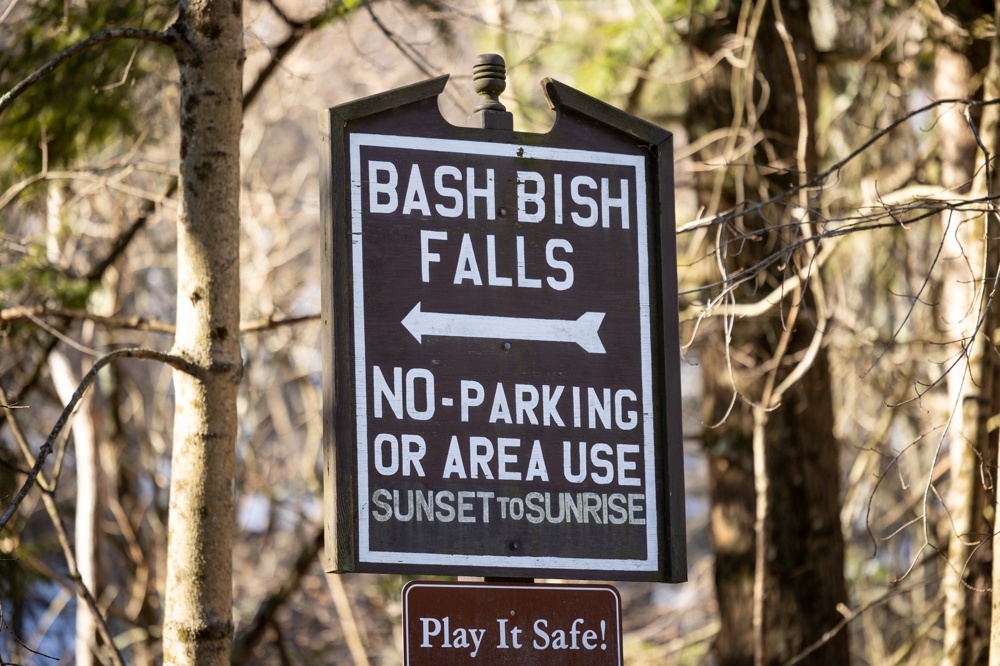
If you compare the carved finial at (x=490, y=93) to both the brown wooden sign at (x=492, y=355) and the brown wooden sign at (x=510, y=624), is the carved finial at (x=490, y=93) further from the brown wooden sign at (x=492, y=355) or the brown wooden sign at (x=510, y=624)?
the brown wooden sign at (x=510, y=624)

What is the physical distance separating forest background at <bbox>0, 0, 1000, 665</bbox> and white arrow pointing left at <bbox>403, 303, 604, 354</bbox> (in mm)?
531

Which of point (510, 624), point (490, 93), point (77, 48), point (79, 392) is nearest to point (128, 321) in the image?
point (77, 48)

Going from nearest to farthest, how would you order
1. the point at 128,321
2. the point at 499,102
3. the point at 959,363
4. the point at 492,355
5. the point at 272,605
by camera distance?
the point at 492,355
the point at 499,102
the point at 128,321
the point at 959,363
the point at 272,605

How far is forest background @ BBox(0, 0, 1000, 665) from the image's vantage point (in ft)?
12.4

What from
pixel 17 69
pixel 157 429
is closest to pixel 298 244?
pixel 157 429

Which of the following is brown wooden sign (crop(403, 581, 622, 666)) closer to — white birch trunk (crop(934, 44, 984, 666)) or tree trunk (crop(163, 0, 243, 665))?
tree trunk (crop(163, 0, 243, 665))

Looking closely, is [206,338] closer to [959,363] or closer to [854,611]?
[959,363]

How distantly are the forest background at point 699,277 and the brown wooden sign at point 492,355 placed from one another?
0.51 meters

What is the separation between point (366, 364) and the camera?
→ 2932 millimetres

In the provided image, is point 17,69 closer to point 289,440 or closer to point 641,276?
point 641,276

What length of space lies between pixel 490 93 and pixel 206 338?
110 cm

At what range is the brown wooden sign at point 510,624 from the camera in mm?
2859

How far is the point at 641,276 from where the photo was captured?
3.20m

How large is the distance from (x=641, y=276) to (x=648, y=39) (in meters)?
5.20
